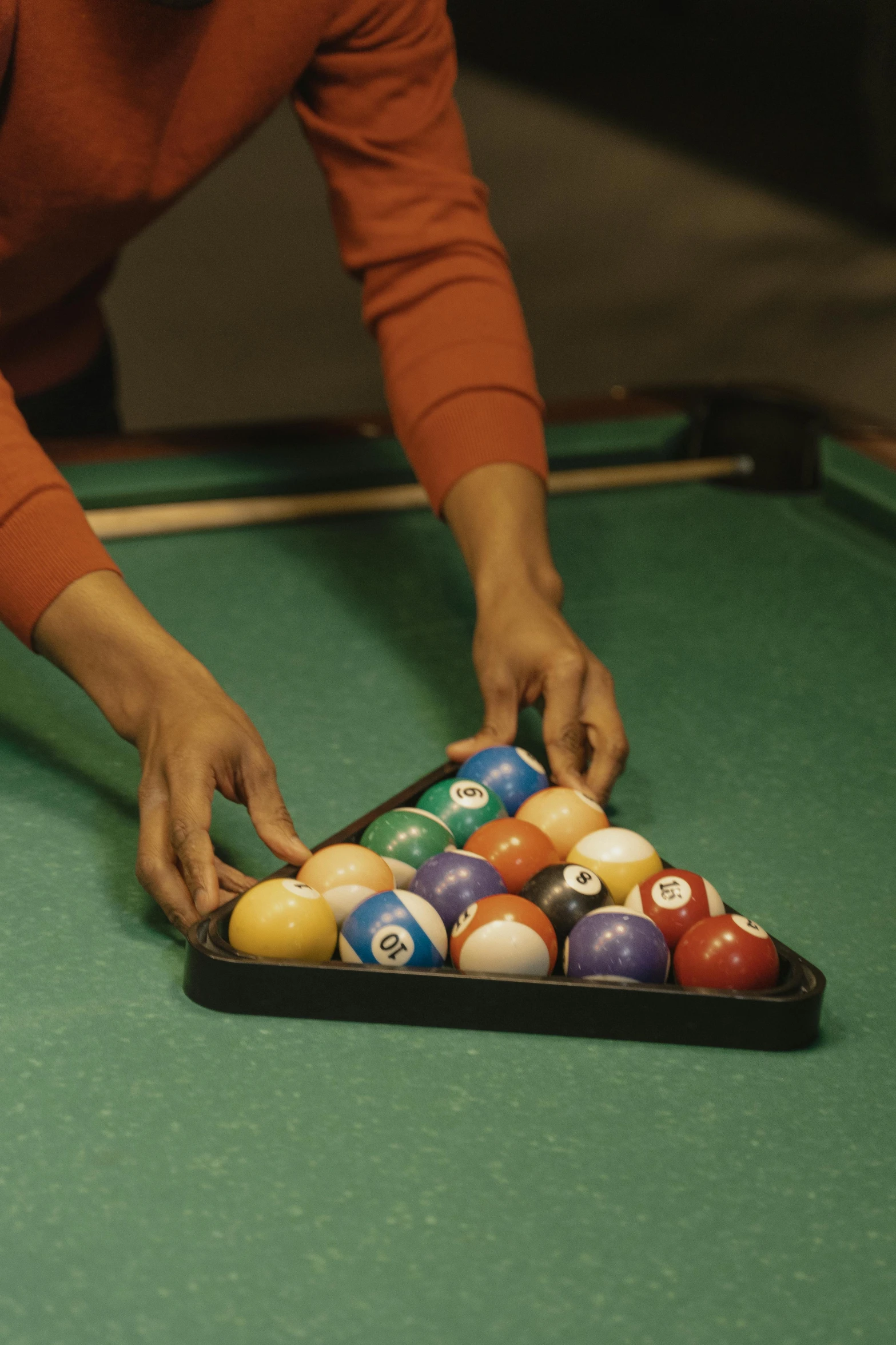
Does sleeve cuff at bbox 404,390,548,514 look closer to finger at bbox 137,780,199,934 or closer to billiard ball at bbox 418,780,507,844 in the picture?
billiard ball at bbox 418,780,507,844

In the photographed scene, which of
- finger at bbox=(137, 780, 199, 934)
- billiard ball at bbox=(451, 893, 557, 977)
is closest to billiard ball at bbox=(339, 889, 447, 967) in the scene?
billiard ball at bbox=(451, 893, 557, 977)

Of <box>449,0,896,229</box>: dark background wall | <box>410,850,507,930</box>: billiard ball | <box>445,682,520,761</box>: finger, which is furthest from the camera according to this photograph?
<box>449,0,896,229</box>: dark background wall

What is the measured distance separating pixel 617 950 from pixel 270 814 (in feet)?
1.09

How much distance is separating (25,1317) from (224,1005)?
33 cm

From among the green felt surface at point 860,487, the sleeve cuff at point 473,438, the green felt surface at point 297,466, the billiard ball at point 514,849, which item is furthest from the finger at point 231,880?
the green felt surface at point 860,487

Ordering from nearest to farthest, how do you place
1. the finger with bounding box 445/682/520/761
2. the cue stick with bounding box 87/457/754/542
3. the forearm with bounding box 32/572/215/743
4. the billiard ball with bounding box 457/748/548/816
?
the forearm with bounding box 32/572/215/743
the billiard ball with bounding box 457/748/548/816
the finger with bounding box 445/682/520/761
the cue stick with bounding box 87/457/754/542

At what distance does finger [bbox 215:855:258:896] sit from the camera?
1248mm

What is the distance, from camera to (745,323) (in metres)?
5.70

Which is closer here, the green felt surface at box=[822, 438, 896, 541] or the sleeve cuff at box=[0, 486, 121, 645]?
the sleeve cuff at box=[0, 486, 121, 645]

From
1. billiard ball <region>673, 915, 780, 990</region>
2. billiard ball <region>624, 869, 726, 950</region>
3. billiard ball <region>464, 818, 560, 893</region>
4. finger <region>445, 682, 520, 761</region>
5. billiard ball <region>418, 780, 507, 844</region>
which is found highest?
billiard ball <region>673, 915, 780, 990</region>

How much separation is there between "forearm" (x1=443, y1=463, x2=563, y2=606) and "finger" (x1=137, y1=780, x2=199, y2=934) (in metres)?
0.53

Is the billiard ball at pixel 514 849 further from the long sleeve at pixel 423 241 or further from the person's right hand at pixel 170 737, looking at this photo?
the long sleeve at pixel 423 241

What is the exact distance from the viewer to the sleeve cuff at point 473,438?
5.92 feet

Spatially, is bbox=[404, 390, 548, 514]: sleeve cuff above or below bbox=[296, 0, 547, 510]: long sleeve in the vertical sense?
below
